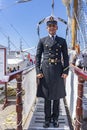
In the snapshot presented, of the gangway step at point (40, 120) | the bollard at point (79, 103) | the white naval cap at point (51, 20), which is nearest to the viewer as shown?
the bollard at point (79, 103)

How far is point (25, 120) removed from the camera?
562 cm

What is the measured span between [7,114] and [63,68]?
309 cm

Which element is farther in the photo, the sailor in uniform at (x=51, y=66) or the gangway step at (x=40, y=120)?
the gangway step at (x=40, y=120)

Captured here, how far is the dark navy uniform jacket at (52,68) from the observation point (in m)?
5.12

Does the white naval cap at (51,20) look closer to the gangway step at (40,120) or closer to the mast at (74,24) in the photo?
the gangway step at (40,120)

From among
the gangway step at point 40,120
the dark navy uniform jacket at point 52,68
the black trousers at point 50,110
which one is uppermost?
the dark navy uniform jacket at point 52,68

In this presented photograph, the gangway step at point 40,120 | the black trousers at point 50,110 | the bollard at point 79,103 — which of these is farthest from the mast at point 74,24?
the bollard at point 79,103

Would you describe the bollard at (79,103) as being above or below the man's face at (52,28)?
below

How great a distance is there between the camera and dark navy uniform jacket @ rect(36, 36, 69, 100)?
512cm

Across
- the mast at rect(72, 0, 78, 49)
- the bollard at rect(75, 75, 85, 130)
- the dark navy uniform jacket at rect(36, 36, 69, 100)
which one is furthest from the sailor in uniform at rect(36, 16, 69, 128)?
the mast at rect(72, 0, 78, 49)

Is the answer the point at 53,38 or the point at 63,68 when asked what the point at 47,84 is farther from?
the point at 53,38

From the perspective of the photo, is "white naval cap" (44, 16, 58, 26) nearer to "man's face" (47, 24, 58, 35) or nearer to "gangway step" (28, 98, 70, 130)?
"man's face" (47, 24, 58, 35)

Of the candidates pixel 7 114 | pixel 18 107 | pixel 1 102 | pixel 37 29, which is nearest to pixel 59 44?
pixel 18 107

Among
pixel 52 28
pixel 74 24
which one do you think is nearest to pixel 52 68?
pixel 52 28
